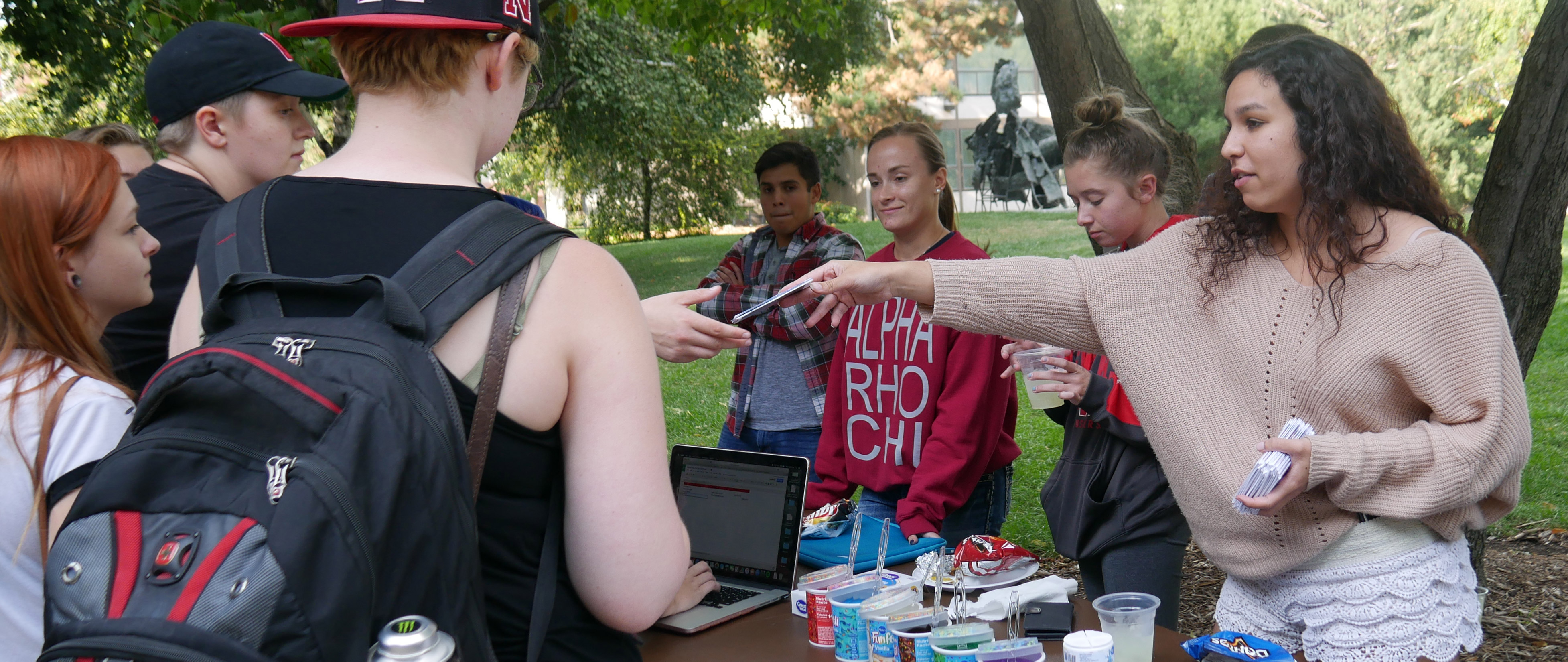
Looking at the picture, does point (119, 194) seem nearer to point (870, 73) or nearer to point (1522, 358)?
point (1522, 358)

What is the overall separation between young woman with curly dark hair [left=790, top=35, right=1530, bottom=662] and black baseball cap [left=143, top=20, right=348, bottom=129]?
1787 mm

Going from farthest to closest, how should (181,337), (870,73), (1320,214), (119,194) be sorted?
(870,73), (1320,214), (119,194), (181,337)

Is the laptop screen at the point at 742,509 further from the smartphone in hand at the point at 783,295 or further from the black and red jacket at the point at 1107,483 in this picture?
the black and red jacket at the point at 1107,483

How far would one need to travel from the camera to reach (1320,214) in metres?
1.92

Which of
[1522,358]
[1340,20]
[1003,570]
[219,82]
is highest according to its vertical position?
[1340,20]

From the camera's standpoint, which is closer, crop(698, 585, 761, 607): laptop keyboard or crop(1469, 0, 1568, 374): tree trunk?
crop(698, 585, 761, 607): laptop keyboard

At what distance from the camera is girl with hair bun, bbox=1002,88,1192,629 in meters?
2.54

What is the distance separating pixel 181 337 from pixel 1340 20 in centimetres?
2201

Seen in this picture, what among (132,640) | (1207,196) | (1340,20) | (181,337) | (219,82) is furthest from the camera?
(1340,20)

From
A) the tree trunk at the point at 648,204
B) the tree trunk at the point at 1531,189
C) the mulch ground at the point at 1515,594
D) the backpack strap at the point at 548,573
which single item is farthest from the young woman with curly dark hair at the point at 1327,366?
the tree trunk at the point at 648,204

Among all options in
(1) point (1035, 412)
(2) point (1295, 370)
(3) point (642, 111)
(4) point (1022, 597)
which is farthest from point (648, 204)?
(2) point (1295, 370)

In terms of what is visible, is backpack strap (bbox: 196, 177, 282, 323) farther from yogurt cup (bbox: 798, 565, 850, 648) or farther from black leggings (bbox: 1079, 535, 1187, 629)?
black leggings (bbox: 1079, 535, 1187, 629)

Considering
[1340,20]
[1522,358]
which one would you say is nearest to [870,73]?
[1340,20]

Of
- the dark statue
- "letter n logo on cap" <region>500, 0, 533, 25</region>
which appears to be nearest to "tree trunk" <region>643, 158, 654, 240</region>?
the dark statue
